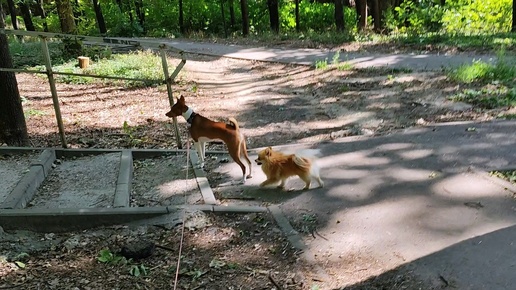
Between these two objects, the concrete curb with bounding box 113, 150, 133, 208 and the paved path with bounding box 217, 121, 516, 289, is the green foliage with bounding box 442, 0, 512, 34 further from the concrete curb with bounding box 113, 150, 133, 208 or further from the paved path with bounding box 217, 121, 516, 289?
the concrete curb with bounding box 113, 150, 133, 208

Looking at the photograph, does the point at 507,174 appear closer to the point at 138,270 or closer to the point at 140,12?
the point at 138,270

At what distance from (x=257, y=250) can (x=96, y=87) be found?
33.2ft

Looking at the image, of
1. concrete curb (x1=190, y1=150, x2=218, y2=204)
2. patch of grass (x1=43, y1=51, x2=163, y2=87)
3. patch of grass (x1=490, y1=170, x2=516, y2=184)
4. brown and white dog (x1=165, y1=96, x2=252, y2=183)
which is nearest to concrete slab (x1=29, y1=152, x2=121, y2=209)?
concrete curb (x1=190, y1=150, x2=218, y2=204)

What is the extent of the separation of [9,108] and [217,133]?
10.7 feet

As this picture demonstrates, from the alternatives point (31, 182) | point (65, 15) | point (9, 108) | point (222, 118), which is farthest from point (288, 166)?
point (65, 15)

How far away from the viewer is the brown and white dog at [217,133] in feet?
17.0

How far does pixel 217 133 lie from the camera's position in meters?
5.24

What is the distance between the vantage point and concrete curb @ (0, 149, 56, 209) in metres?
4.35

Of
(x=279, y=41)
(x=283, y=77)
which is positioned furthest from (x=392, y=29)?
(x=283, y=77)

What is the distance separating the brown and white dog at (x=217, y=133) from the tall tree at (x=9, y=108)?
2.49 meters

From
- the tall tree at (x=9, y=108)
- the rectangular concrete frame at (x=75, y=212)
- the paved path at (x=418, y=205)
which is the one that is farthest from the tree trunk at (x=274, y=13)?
the rectangular concrete frame at (x=75, y=212)

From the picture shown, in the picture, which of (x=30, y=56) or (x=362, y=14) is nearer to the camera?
(x=30, y=56)

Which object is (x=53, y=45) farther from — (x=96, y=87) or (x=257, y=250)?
(x=257, y=250)

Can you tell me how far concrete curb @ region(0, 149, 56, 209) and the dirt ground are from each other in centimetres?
47
